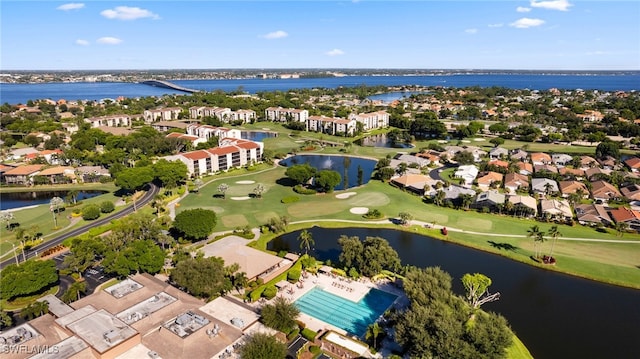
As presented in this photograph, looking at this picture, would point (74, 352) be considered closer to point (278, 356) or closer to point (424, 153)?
point (278, 356)

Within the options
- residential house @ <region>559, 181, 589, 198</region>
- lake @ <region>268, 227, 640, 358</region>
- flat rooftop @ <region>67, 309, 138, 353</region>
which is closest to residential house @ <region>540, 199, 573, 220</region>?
residential house @ <region>559, 181, 589, 198</region>

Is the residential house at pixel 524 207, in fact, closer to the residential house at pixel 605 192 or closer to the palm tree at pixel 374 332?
the residential house at pixel 605 192

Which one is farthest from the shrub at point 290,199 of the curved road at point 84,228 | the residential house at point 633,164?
the residential house at point 633,164

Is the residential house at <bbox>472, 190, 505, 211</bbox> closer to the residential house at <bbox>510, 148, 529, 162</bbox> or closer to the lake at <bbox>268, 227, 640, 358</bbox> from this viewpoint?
the lake at <bbox>268, 227, 640, 358</bbox>

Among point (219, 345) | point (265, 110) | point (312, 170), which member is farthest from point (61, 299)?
point (265, 110)

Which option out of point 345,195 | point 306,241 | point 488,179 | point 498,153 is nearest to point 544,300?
point 306,241

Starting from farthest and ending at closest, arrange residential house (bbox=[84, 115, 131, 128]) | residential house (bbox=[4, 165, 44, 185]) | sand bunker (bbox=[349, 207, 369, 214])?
residential house (bbox=[84, 115, 131, 128]), residential house (bbox=[4, 165, 44, 185]), sand bunker (bbox=[349, 207, 369, 214])
